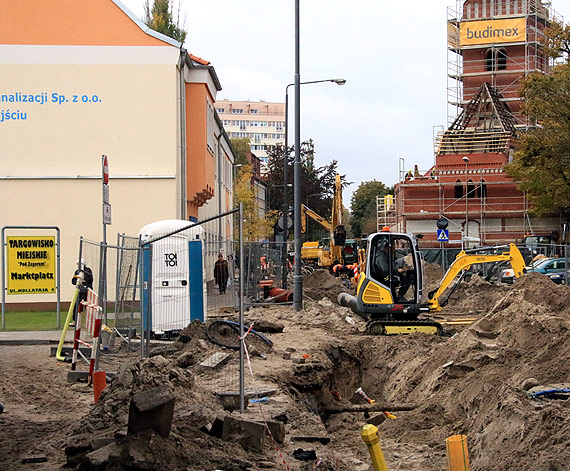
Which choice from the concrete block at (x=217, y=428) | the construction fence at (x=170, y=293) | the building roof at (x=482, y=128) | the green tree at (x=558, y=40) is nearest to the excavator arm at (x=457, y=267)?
the construction fence at (x=170, y=293)

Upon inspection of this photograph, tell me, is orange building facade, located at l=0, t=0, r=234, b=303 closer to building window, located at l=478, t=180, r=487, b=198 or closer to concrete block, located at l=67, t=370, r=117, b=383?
concrete block, located at l=67, t=370, r=117, b=383

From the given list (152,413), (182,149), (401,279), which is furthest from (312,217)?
(152,413)

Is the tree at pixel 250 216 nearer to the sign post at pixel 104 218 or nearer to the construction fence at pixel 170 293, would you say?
the construction fence at pixel 170 293

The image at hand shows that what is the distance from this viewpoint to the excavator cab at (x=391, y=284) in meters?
20.5

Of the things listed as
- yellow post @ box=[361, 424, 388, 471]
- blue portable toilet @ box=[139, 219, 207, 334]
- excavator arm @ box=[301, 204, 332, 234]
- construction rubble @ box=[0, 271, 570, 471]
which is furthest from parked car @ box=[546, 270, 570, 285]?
yellow post @ box=[361, 424, 388, 471]

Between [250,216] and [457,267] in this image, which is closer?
[457,267]

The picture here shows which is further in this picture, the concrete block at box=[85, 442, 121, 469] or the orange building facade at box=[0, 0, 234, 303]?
the orange building facade at box=[0, 0, 234, 303]

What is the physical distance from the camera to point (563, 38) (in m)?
38.5

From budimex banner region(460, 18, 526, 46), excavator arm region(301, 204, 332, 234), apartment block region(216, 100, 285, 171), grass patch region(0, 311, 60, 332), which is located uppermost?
apartment block region(216, 100, 285, 171)

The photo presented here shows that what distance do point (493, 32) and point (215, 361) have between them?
5768 cm

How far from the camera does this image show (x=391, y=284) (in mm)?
20641

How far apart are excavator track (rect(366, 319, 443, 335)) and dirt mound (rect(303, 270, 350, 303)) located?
12.0 m

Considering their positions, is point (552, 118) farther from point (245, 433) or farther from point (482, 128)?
point (245, 433)

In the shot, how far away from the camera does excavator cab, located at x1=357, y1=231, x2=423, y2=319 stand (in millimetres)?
20453
